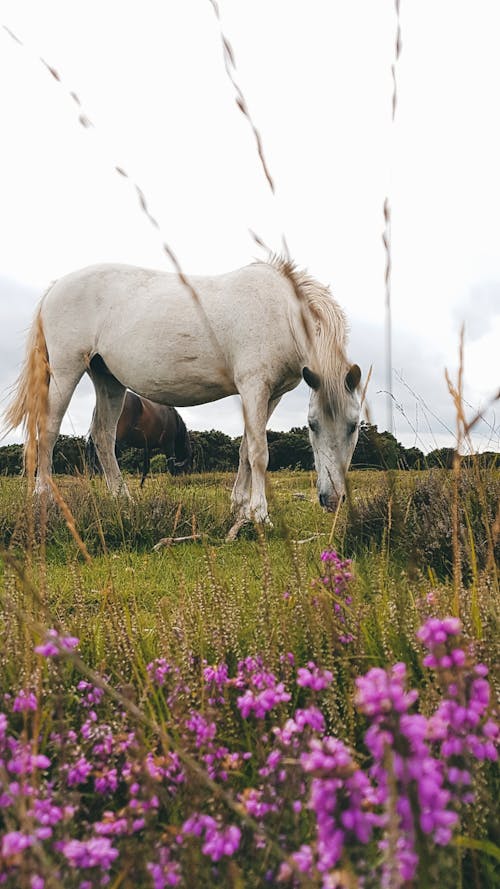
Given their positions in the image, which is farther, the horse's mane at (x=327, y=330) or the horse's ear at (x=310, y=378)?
the horse's ear at (x=310, y=378)

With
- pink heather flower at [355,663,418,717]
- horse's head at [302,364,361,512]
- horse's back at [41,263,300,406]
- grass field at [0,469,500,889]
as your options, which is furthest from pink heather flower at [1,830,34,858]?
horse's back at [41,263,300,406]

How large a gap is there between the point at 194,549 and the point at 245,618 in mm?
2329

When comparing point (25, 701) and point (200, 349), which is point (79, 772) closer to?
point (25, 701)

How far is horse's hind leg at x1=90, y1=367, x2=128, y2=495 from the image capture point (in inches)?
294

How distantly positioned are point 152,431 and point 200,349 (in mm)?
8777

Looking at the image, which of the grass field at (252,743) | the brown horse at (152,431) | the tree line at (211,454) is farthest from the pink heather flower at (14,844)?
the tree line at (211,454)

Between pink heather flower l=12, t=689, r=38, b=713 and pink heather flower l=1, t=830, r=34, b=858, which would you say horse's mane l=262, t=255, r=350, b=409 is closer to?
pink heather flower l=12, t=689, r=38, b=713

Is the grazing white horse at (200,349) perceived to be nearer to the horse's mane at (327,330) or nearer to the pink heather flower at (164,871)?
the horse's mane at (327,330)

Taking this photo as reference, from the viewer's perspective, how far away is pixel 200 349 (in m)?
6.11

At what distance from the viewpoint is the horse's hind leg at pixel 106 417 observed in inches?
294

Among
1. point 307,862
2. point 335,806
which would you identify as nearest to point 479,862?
point 307,862

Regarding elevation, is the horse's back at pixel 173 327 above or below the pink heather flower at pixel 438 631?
above

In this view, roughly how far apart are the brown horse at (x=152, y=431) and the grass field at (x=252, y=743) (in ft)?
35.2

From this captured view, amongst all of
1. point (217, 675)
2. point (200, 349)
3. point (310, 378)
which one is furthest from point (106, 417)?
point (217, 675)
